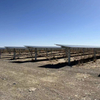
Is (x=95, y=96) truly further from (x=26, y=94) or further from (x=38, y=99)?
(x=26, y=94)

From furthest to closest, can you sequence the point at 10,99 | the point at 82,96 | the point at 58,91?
1. the point at 58,91
2. the point at 82,96
3. the point at 10,99

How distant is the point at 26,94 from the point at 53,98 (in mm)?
1383

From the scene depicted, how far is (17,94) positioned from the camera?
5.08 metres

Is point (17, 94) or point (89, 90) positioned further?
point (89, 90)

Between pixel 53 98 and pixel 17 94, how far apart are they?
180cm

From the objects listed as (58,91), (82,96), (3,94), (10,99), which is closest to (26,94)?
(10,99)

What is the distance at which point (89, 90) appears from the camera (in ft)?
18.5

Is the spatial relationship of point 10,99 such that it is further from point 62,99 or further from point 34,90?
point 62,99

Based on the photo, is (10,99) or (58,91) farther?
(58,91)

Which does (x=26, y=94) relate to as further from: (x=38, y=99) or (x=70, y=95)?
(x=70, y=95)

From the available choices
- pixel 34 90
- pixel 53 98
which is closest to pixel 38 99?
pixel 53 98

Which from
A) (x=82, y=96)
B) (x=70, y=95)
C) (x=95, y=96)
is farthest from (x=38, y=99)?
(x=95, y=96)

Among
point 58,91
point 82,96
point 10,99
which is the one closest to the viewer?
point 10,99

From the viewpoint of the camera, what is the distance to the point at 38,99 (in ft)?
15.1
